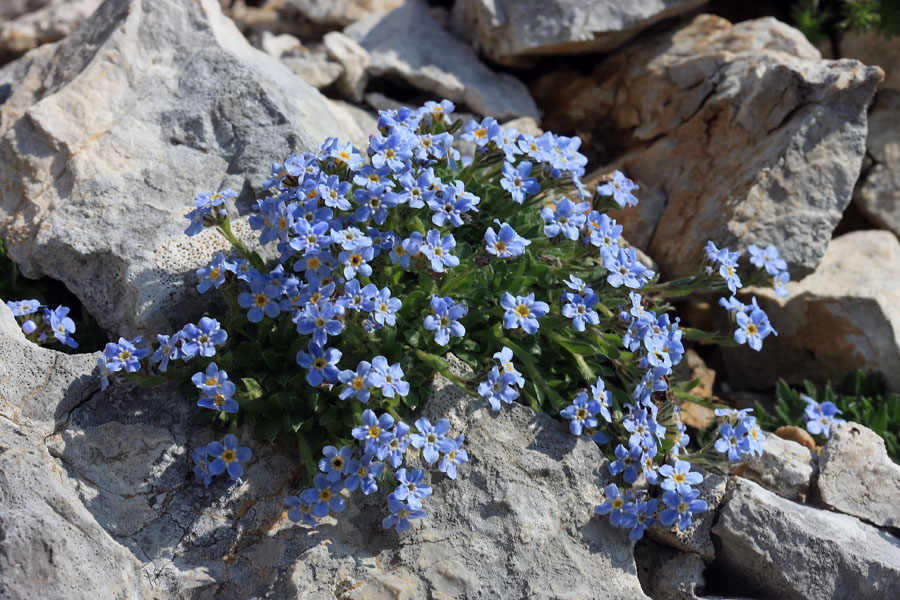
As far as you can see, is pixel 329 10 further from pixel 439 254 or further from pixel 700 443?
pixel 700 443

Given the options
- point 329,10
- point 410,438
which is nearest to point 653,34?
point 329,10

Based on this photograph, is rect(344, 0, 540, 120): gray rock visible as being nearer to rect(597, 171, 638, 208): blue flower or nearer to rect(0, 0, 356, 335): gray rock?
rect(0, 0, 356, 335): gray rock

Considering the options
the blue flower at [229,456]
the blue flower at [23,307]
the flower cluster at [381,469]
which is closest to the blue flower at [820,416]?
the flower cluster at [381,469]

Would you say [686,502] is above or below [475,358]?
below

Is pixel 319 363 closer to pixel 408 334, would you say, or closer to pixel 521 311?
pixel 408 334

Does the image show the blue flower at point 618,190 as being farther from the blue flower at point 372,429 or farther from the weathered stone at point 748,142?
Result: the blue flower at point 372,429

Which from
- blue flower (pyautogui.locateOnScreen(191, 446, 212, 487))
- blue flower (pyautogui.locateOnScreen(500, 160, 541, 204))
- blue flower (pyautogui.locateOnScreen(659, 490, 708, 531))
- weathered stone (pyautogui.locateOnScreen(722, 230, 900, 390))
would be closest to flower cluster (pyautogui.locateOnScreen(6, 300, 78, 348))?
blue flower (pyautogui.locateOnScreen(191, 446, 212, 487))

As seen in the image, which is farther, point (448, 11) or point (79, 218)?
point (448, 11)
